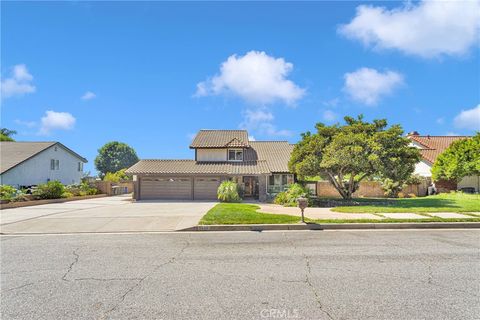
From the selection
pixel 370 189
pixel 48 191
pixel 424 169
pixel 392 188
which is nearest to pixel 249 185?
pixel 370 189

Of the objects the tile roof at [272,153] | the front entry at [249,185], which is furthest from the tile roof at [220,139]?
the front entry at [249,185]

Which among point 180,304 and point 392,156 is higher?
point 392,156

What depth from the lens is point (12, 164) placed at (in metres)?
28.0

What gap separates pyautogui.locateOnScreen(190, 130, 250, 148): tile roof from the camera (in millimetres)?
29500

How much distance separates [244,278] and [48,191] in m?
24.0

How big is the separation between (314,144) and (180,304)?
17.5 meters

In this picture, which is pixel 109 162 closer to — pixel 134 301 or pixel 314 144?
pixel 314 144

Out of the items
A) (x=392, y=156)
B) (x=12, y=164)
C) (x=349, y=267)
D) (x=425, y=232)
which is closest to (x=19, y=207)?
(x=12, y=164)

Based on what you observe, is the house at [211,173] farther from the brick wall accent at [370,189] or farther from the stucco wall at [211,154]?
the brick wall accent at [370,189]

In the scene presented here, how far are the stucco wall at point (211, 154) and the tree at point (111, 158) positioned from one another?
1872 inches

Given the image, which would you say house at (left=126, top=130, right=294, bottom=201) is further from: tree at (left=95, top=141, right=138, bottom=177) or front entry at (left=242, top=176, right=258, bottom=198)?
tree at (left=95, top=141, right=138, bottom=177)

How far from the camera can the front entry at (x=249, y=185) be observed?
2855 cm

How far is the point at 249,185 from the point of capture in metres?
28.9

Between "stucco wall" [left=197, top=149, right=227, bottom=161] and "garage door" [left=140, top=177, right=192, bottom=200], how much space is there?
336 centimetres
